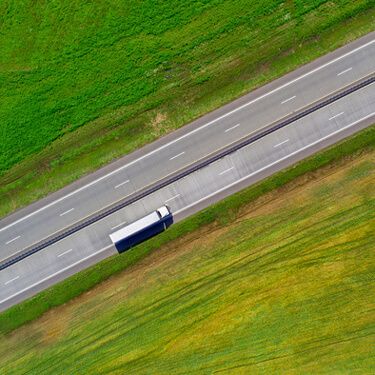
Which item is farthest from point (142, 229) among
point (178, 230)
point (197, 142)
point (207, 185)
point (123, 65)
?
point (123, 65)

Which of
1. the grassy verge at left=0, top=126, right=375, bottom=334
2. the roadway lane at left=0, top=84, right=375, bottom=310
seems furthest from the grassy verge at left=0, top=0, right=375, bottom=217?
the grassy verge at left=0, top=126, right=375, bottom=334

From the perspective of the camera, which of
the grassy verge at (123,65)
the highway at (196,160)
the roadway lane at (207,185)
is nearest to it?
the roadway lane at (207,185)

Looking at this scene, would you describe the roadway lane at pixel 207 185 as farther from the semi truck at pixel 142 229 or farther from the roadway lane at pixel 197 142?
the roadway lane at pixel 197 142

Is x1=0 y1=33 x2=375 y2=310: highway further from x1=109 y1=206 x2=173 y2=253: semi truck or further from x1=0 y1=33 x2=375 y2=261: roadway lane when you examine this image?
x1=109 y1=206 x2=173 y2=253: semi truck

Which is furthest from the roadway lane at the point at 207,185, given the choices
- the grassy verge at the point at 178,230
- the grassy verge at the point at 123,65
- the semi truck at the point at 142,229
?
the grassy verge at the point at 123,65

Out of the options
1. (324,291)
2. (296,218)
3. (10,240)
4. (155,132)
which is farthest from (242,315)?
(10,240)
